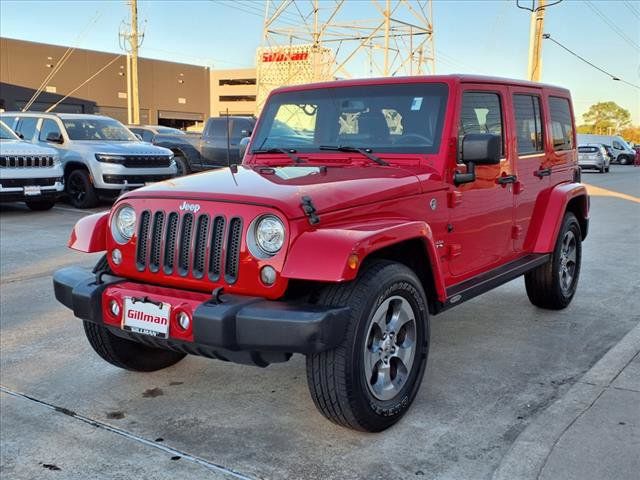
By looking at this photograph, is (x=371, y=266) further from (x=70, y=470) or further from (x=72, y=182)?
(x=72, y=182)

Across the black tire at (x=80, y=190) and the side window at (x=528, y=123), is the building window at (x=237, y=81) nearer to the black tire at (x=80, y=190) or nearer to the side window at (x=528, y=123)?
the black tire at (x=80, y=190)

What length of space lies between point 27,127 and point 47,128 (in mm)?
566

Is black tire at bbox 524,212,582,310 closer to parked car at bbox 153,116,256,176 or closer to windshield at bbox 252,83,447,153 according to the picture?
windshield at bbox 252,83,447,153

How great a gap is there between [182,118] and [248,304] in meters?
61.7

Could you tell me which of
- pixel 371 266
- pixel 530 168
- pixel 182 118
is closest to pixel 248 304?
pixel 371 266

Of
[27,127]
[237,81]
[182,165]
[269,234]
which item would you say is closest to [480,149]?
[269,234]

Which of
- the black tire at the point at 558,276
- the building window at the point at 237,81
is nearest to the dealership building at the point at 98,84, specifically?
the building window at the point at 237,81

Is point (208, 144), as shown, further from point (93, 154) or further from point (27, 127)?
point (27, 127)

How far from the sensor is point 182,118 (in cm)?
6238

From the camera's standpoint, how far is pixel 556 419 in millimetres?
3580

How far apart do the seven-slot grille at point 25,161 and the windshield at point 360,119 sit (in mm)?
8353

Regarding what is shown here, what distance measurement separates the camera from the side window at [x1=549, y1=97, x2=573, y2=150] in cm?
587

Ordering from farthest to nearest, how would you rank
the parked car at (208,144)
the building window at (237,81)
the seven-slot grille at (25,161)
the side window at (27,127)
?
the building window at (237,81) < the parked car at (208,144) < the side window at (27,127) < the seven-slot grille at (25,161)

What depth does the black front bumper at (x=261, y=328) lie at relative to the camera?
301 cm
